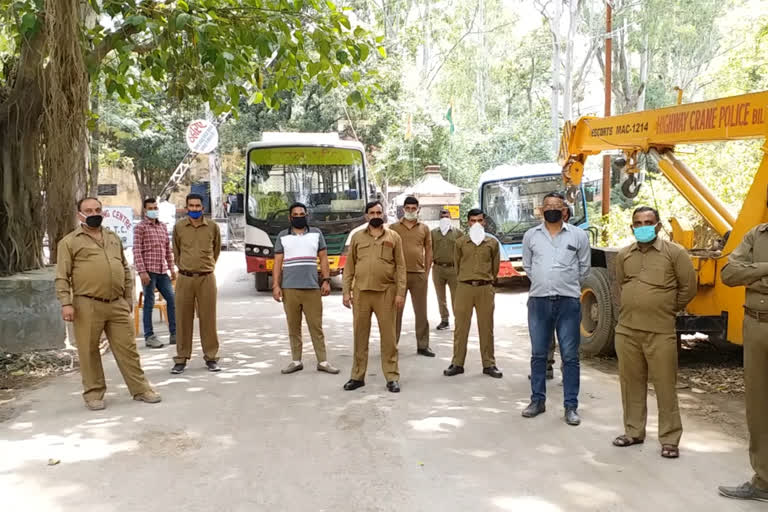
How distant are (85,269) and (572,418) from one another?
13.9 ft

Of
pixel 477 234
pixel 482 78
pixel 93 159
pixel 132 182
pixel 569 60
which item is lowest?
pixel 477 234

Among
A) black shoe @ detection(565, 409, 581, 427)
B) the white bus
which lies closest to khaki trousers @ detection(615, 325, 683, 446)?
black shoe @ detection(565, 409, 581, 427)

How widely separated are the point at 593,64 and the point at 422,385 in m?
30.7

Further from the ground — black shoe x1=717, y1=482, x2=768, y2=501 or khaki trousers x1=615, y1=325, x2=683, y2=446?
khaki trousers x1=615, y1=325, x2=683, y2=446

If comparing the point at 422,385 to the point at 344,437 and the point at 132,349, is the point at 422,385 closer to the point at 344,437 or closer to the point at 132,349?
the point at 344,437

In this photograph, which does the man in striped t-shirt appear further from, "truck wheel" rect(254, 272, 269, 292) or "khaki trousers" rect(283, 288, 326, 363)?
"truck wheel" rect(254, 272, 269, 292)

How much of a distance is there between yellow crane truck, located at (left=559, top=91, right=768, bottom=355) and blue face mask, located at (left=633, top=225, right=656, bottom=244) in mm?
1707

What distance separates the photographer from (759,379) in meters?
4.37

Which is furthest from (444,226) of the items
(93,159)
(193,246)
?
(93,159)

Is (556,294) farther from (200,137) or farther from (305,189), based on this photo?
(200,137)

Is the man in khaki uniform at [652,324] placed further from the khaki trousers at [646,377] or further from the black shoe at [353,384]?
the black shoe at [353,384]

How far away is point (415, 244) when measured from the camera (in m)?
8.62

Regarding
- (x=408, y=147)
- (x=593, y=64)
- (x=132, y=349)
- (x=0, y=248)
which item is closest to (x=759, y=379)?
(x=132, y=349)

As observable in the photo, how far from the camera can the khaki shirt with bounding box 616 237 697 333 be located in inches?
201
